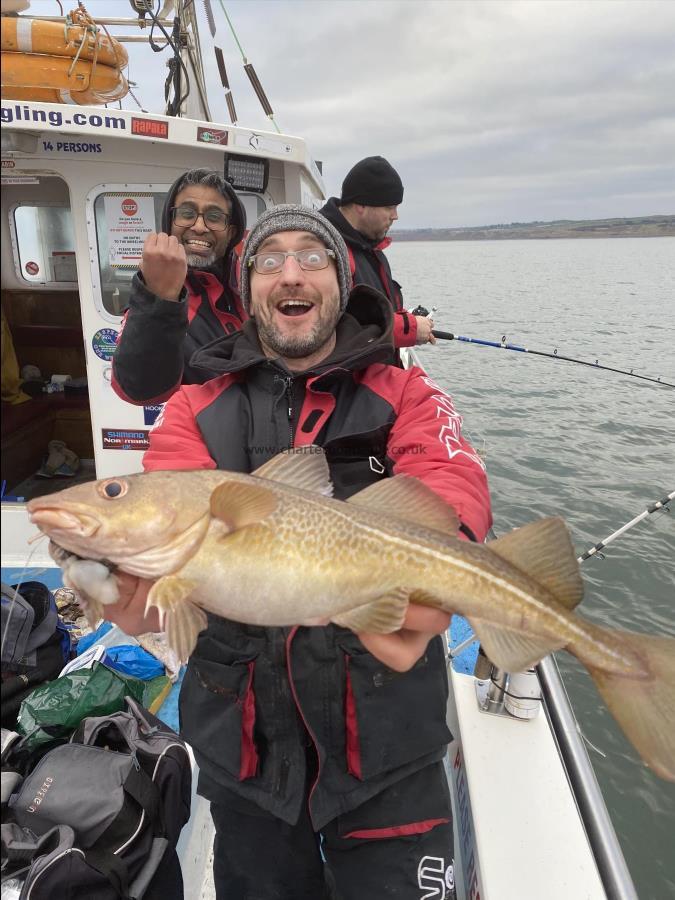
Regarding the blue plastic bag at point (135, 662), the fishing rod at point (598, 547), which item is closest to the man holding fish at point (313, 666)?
the fishing rod at point (598, 547)

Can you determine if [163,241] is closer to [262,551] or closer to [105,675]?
[262,551]

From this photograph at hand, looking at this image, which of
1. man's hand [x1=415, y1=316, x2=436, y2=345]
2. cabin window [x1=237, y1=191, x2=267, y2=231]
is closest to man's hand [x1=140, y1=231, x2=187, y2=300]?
cabin window [x1=237, y1=191, x2=267, y2=231]

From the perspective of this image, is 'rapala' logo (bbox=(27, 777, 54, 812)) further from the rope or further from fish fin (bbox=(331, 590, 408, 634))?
the rope

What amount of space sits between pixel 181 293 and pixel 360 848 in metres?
2.51

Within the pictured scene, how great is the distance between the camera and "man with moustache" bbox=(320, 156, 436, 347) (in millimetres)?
6168

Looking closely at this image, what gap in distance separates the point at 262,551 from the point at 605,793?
17.8ft

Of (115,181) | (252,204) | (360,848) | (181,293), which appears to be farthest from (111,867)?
(115,181)

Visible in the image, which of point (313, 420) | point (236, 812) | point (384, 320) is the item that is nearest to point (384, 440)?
point (313, 420)

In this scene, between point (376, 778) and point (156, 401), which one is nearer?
point (376, 778)

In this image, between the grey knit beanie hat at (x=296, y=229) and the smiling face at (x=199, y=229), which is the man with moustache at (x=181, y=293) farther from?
the grey knit beanie hat at (x=296, y=229)

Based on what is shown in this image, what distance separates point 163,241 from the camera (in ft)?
7.36

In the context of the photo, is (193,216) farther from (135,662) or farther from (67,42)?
(135,662)

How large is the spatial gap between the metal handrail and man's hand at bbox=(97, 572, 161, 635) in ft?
7.79

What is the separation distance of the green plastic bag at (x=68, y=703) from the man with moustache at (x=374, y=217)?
4.19 m
